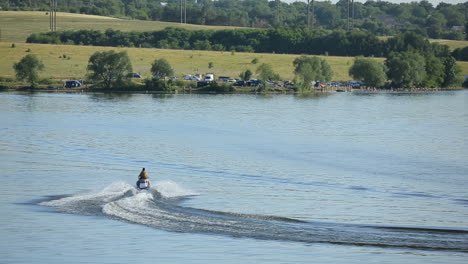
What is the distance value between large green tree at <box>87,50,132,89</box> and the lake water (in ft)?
108

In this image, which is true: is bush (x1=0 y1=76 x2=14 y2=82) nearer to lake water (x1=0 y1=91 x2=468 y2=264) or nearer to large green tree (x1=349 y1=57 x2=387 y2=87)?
lake water (x1=0 y1=91 x2=468 y2=264)

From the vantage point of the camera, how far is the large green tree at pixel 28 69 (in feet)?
344

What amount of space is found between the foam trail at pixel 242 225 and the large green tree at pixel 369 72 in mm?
94339

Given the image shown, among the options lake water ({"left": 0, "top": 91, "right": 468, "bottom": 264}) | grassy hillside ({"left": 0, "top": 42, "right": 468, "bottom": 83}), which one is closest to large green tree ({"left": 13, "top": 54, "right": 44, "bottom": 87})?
grassy hillside ({"left": 0, "top": 42, "right": 468, "bottom": 83})

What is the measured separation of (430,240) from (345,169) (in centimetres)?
1658

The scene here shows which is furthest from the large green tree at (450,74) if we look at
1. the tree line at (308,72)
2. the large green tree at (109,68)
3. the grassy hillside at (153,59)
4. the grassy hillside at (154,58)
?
the large green tree at (109,68)

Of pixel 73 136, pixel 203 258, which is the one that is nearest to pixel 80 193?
pixel 203 258

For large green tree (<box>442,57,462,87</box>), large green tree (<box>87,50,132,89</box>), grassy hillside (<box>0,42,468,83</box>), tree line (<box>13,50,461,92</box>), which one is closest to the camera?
large green tree (<box>87,50,132,89</box>)

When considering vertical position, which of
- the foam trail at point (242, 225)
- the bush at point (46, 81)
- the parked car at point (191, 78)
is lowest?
the foam trail at point (242, 225)

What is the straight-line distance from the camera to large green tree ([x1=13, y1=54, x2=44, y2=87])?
4134 inches

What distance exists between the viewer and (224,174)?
41875mm

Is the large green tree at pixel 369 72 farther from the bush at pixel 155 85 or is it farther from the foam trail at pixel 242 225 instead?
the foam trail at pixel 242 225

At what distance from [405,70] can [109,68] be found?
160ft

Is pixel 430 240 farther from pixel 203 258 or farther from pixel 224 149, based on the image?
pixel 224 149
